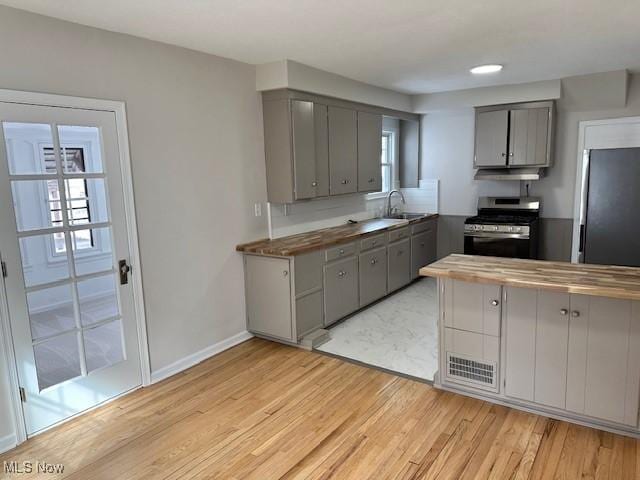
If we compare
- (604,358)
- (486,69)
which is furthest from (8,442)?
(486,69)

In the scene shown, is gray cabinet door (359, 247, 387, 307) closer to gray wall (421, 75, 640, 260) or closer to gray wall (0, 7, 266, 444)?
gray wall (0, 7, 266, 444)

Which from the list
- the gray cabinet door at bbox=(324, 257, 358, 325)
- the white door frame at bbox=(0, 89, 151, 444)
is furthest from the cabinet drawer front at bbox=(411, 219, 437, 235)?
the white door frame at bbox=(0, 89, 151, 444)

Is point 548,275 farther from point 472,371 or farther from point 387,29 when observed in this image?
point 387,29

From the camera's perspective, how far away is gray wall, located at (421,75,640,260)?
4.80 metres

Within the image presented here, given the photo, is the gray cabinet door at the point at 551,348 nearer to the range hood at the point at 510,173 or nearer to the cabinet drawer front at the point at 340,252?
the cabinet drawer front at the point at 340,252

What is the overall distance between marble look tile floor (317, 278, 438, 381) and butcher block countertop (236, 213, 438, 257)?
854 mm

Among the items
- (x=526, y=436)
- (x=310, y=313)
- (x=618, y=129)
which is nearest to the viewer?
(x=526, y=436)

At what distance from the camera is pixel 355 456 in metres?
2.38

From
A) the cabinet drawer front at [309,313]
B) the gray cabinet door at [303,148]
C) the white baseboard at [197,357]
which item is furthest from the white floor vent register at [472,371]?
the gray cabinet door at [303,148]

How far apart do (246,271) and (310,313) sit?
704 millimetres

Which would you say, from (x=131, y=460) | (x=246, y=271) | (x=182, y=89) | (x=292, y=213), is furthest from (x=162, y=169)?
(x=131, y=460)

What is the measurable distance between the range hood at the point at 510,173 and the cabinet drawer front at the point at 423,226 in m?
0.87

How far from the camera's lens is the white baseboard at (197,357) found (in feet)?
11.0

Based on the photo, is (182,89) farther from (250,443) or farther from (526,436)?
(526,436)
